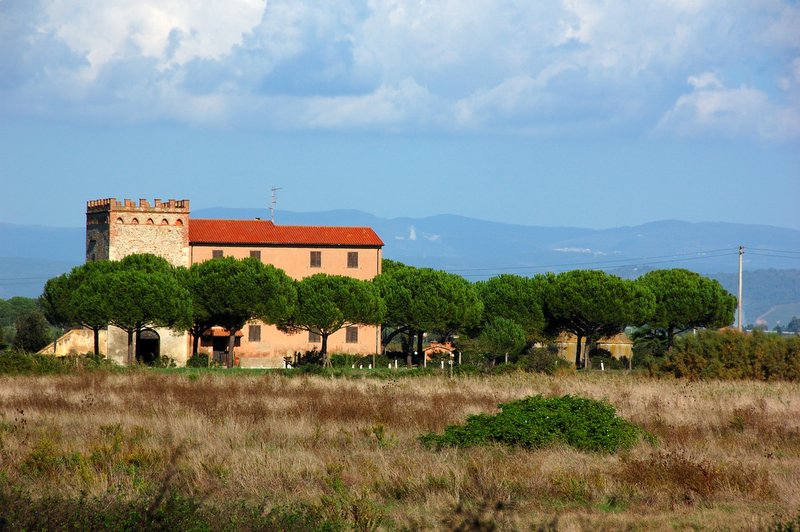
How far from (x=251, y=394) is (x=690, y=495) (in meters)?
15.8

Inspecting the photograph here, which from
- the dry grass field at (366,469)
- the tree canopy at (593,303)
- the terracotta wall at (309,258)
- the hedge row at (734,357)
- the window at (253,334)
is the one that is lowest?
the dry grass field at (366,469)

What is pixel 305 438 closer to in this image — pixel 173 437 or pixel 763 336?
pixel 173 437

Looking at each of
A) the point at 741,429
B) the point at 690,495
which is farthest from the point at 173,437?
the point at 741,429

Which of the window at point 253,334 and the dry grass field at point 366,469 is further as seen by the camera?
the window at point 253,334

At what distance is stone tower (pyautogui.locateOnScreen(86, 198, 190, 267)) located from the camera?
7112cm

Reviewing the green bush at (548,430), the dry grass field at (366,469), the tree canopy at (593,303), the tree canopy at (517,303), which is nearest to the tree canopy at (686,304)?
the tree canopy at (593,303)

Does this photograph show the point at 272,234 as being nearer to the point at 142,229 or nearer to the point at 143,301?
the point at 142,229

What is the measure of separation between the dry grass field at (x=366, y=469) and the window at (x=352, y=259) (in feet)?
169

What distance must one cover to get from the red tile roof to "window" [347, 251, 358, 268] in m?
0.65

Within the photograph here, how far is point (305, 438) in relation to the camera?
20219 mm

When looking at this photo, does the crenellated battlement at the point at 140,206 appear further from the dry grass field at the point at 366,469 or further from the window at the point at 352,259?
the dry grass field at the point at 366,469

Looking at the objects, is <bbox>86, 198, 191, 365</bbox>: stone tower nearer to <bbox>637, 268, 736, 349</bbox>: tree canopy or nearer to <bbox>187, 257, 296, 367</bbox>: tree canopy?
<bbox>187, 257, 296, 367</bbox>: tree canopy

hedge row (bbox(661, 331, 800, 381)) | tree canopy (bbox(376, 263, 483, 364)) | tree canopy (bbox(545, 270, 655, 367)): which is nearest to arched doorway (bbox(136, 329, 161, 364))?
tree canopy (bbox(376, 263, 483, 364))

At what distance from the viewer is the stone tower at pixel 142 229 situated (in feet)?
233
